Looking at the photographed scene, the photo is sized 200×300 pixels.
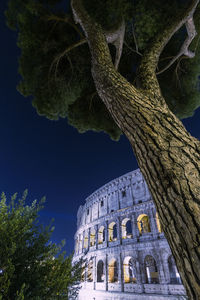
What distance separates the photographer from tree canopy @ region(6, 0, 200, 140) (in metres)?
5.10

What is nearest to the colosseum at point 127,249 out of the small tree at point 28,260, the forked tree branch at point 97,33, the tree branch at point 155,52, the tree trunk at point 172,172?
the small tree at point 28,260

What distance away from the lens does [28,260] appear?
2912 mm

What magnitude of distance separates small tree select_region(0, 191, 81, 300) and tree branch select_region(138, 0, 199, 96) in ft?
12.2

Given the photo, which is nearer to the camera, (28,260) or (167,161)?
(167,161)

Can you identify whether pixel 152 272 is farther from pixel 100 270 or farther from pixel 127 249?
pixel 100 270

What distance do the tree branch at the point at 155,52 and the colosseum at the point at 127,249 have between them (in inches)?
561

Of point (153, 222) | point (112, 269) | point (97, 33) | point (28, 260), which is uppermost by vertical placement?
point (97, 33)

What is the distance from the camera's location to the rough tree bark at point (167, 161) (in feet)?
3.29

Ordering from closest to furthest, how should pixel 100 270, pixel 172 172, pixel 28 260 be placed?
pixel 172 172 < pixel 28 260 < pixel 100 270

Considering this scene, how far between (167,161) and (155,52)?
3159 millimetres

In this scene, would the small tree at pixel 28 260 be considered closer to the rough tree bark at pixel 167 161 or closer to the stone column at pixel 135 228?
the rough tree bark at pixel 167 161

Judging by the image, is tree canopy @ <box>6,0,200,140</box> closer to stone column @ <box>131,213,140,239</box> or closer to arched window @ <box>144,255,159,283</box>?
stone column @ <box>131,213,140,239</box>

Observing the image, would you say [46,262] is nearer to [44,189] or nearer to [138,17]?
[138,17]

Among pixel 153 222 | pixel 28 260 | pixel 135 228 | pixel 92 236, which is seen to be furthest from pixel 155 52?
pixel 92 236
